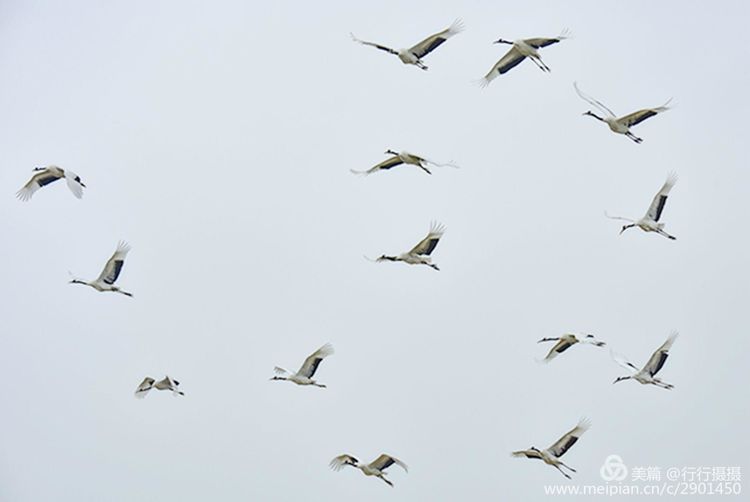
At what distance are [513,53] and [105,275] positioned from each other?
Answer: 25.2 ft

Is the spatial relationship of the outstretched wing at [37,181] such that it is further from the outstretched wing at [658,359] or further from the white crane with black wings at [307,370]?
the outstretched wing at [658,359]

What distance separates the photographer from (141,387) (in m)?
33.2

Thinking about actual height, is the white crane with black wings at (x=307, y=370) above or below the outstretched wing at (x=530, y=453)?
above

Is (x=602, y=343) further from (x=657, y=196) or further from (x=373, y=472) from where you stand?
(x=373, y=472)

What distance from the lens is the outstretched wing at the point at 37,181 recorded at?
3009 cm

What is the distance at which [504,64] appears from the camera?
99.6ft

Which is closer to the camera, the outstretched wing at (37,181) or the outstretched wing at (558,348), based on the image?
the outstretched wing at (37,181)

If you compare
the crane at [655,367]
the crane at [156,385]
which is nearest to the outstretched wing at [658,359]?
the crane at [655,367]

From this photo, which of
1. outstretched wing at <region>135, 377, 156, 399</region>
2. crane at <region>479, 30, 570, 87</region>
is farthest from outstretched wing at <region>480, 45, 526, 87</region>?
outstretched wing at <region>135, 377, 156, 399</region>

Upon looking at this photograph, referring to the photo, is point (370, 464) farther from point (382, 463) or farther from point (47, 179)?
point (47, 179)

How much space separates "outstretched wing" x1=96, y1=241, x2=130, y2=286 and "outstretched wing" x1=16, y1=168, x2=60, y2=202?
1870 millimetres

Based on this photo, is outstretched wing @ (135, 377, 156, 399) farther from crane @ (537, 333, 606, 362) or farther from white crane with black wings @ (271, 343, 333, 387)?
crane @ (537, 333, 606, 362)


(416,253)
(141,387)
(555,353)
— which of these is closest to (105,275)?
(141,387)

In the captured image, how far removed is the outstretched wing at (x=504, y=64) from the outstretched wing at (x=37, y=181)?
6827 millimetres
